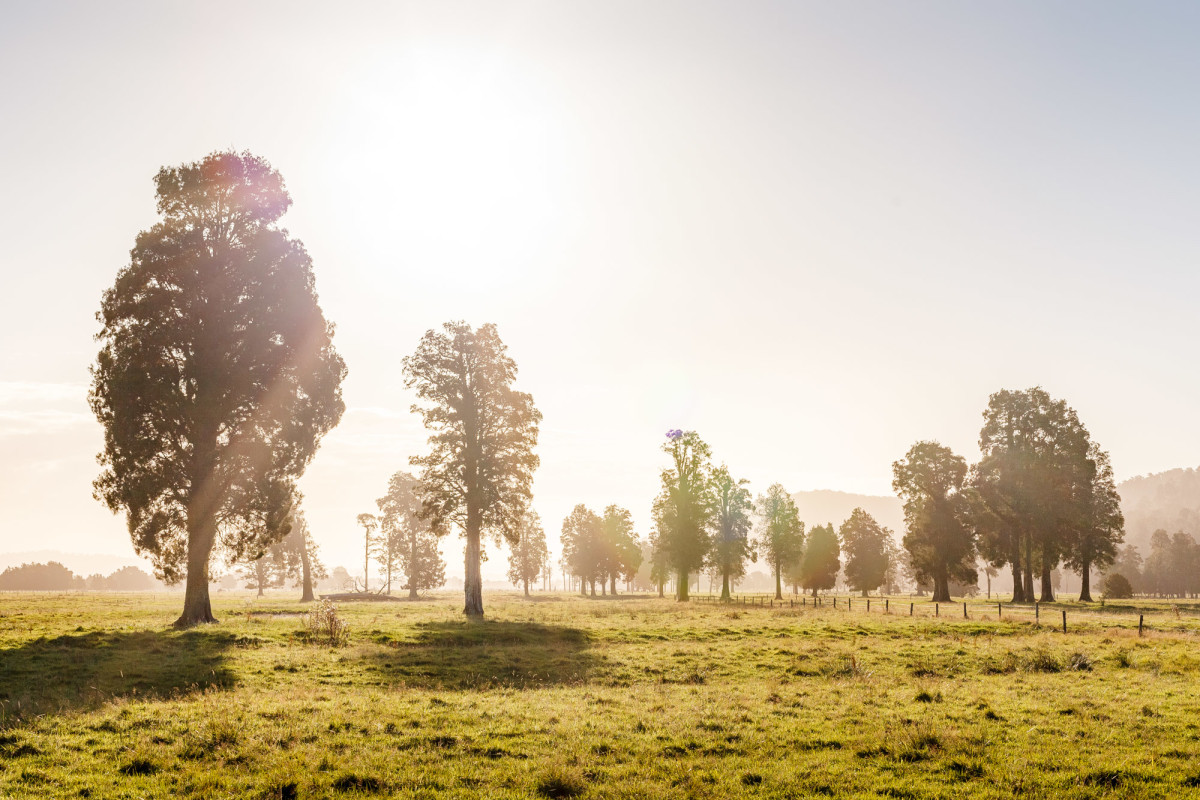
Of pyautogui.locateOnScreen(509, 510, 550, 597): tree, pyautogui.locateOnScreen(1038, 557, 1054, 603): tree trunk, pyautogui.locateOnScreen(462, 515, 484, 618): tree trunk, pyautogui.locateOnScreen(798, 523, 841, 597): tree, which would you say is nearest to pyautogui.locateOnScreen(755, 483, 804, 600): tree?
pyautogui.locateOnScreen(798, 523, 841, 597): tree

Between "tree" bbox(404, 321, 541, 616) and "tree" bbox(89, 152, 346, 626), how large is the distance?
7.56m

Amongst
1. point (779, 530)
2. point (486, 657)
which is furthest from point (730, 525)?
point (486, 657)

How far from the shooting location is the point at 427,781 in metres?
10.9

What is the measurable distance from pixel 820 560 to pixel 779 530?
16880 mm

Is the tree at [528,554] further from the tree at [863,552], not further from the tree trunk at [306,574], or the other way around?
the tree at [863,552]

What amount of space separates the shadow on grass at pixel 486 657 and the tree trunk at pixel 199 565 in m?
10.0

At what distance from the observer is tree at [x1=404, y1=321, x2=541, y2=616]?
130 feet

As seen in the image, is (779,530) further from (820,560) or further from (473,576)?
(473,576)

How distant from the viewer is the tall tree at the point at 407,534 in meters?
82.5

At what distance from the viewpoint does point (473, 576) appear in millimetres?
38969

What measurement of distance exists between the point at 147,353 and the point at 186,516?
7.63 meters

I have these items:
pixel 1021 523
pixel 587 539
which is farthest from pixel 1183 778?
pixel 587 539

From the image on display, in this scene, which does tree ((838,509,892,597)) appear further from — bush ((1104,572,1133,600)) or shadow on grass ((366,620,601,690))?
shadow on grass ((366,620,601,690))

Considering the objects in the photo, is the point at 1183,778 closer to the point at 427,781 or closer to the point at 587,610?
the point at 427,781
